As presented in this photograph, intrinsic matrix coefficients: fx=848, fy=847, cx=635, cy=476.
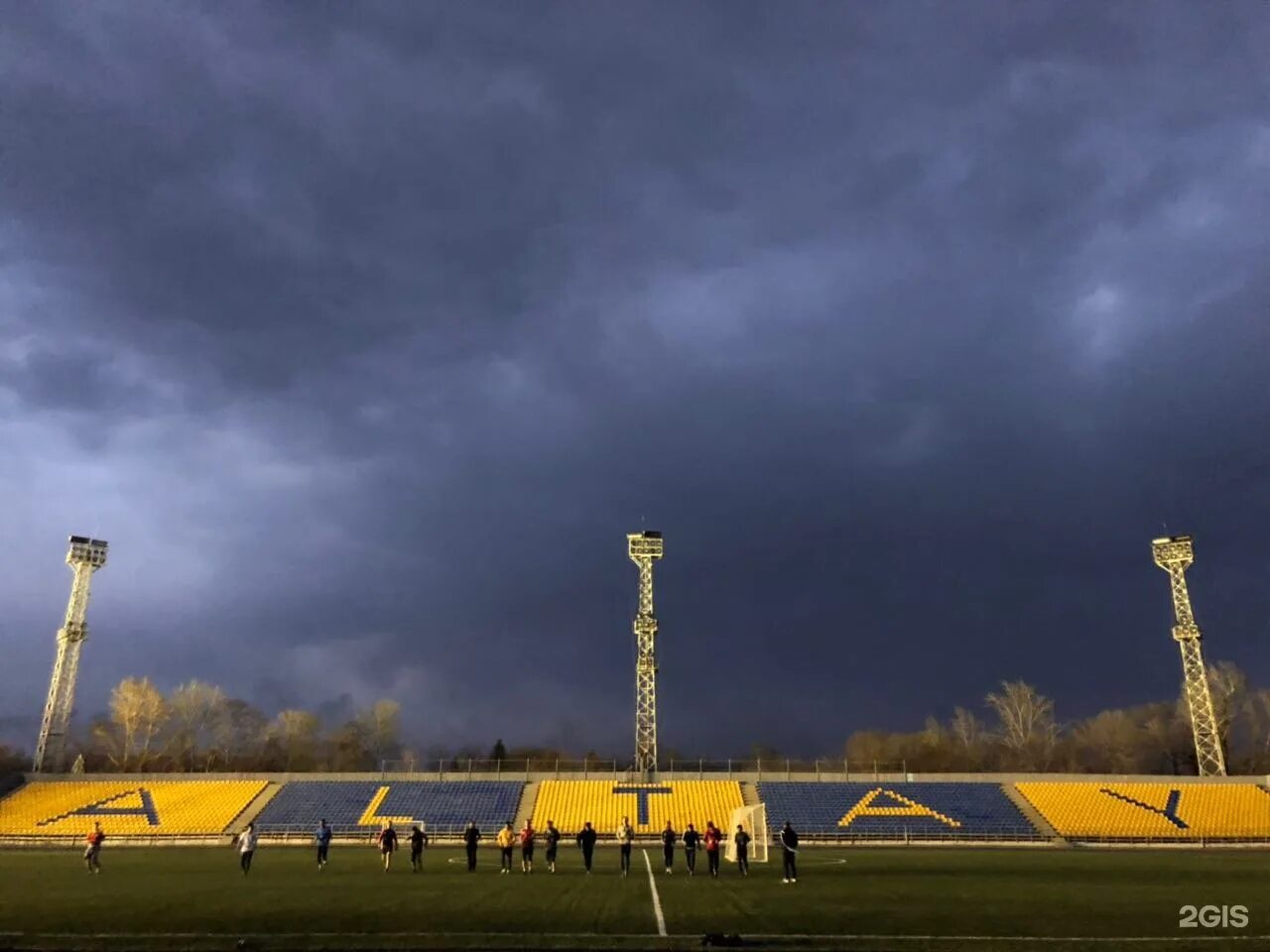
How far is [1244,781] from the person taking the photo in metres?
58.4

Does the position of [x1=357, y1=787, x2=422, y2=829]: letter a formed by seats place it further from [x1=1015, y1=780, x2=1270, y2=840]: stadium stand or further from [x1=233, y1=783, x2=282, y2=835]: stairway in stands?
[x1=1015, y1=780, x2=1270, y2=840]: stadium stand

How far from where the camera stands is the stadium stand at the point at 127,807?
49681 mm

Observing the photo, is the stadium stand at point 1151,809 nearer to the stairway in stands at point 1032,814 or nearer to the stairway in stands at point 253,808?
the stairway in stands at point 1032,814

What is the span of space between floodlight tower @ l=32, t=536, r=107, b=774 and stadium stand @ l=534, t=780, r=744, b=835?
35853 millimetres

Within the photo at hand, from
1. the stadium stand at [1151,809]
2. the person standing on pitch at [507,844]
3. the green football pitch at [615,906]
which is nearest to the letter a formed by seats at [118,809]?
the green football pitch at [615,906]

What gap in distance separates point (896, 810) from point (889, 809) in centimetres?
42

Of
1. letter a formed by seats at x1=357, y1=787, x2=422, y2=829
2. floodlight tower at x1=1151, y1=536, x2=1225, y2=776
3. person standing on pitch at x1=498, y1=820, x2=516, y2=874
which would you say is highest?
floodlight tower at x1=1151, y1=536, x2=1225, y2=776

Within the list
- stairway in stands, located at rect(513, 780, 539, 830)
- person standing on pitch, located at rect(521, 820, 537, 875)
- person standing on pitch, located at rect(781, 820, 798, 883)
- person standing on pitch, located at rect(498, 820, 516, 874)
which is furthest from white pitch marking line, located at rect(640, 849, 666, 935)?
stairway in stands, located at rect(513, 780, 539, 830)

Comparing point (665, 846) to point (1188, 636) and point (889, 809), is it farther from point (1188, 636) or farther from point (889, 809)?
point (1188, 636)

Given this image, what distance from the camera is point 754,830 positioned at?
32969 millimetres

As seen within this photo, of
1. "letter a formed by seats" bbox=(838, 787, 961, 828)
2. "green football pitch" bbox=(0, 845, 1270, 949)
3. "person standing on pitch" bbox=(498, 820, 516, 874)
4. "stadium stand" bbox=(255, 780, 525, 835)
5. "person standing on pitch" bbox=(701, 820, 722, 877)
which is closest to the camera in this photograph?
"green football pitch" bbox=(0, 845, 1270, 949)

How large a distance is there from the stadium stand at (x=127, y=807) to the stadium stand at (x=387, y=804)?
272 cm

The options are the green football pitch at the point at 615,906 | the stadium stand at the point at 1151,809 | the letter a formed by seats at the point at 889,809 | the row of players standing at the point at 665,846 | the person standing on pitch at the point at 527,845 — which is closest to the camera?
the green football pitch at the point at 615,906

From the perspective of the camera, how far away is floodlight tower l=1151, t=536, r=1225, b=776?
6212cm
